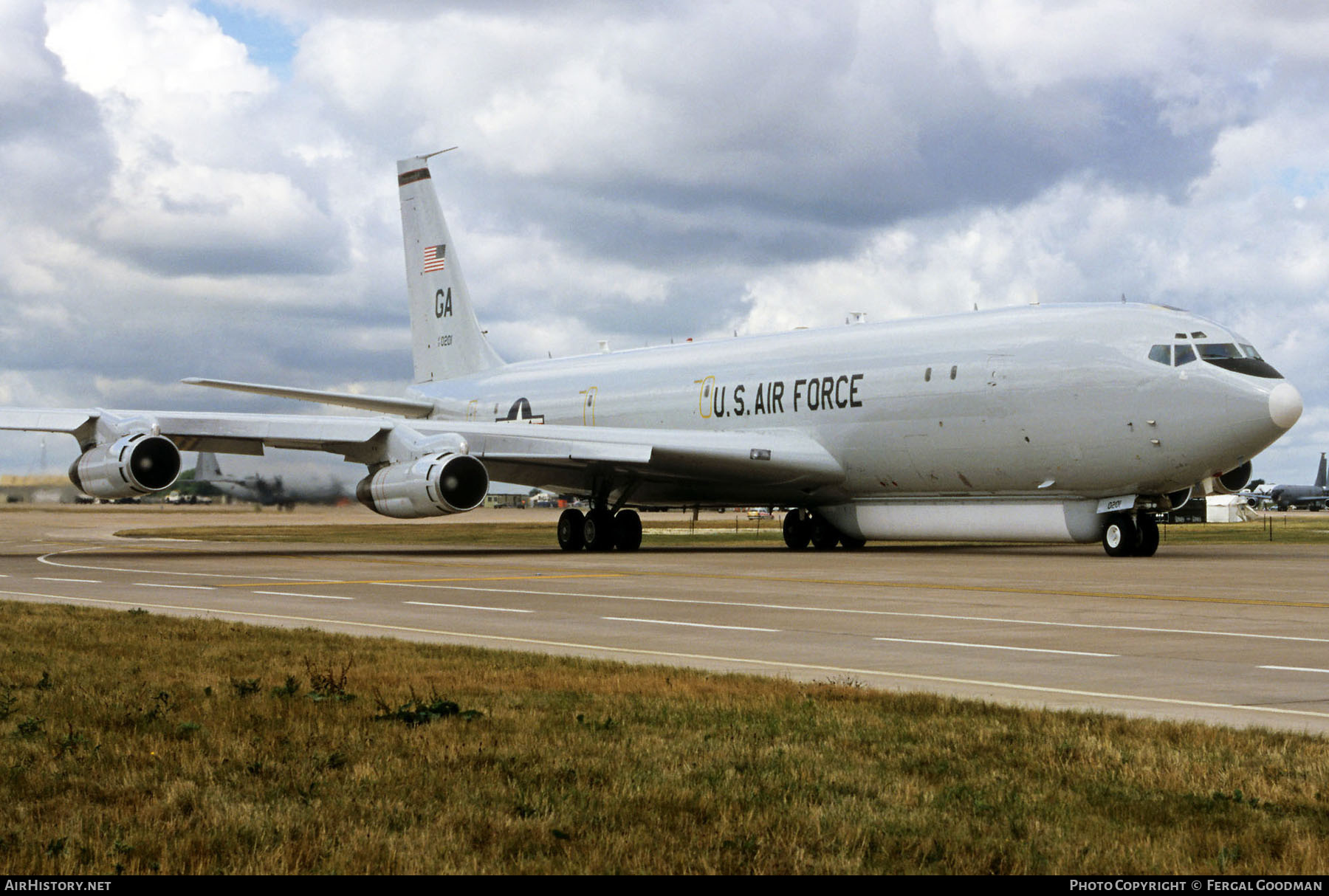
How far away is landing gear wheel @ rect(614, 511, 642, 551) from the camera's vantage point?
3362 cm

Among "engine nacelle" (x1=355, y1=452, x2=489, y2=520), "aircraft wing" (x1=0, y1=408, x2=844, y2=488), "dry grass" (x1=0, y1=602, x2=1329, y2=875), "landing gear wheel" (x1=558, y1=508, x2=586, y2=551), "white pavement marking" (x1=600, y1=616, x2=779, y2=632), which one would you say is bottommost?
"dry grass" (x1=0, y1=602, x2=1329, y2=875)

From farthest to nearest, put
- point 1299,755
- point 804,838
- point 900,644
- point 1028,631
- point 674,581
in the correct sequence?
point 674,581
point 1028,631
point 900,644
point 1299,755
point 804,838

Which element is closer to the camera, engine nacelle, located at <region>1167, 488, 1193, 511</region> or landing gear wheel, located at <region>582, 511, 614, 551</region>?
engine nacelle, located at <region>1167, 488, 1193, 511</region>

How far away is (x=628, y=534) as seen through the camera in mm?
33719

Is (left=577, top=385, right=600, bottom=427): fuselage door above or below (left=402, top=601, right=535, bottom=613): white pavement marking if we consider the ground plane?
above

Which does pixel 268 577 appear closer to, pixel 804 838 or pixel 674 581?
pixel 674 581

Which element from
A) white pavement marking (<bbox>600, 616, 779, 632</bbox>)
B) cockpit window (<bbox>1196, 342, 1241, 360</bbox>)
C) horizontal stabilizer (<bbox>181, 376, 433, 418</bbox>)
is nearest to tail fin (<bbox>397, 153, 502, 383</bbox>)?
horizontal stabilizer (<bbox>181, 376, 433, 418</bbox>)

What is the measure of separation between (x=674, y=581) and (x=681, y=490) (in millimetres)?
13925

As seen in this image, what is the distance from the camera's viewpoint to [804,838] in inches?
206

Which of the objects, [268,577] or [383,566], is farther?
[383,566]

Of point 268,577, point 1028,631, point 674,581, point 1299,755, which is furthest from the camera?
point 268,577

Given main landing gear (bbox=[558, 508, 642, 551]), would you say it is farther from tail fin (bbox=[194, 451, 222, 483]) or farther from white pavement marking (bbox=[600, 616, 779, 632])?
white pavement marking (bbox=[600, 616, 779, 632])

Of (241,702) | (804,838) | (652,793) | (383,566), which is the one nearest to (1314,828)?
(804,838)

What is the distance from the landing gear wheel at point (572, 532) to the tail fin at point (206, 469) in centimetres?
858
